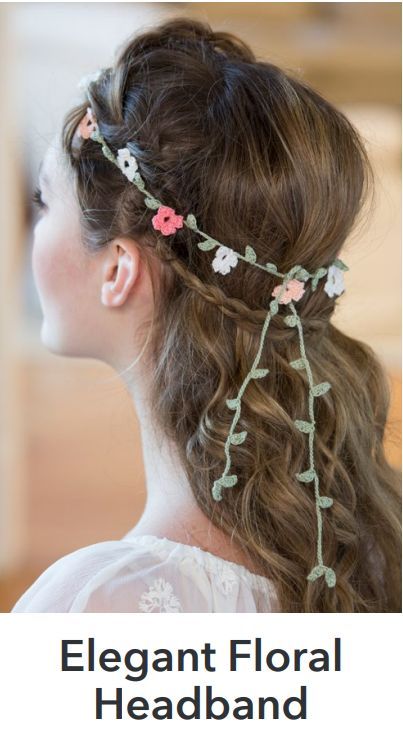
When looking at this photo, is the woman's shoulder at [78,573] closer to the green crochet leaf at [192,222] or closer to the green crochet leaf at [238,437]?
the green crochet leaf at [238,437]

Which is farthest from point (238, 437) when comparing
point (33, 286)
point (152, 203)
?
point (33, 286)

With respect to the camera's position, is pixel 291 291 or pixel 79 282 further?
pixel 79 282

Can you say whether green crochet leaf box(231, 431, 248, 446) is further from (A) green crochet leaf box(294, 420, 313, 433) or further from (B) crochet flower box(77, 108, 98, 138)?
(B) crochet flower box(77, 108, 98, 138)

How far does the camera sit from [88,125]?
3.30 ft

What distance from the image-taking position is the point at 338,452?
40.2 inches

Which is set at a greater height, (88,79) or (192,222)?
(88,79)

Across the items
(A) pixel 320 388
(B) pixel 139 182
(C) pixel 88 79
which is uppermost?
(C) pixel 88 79

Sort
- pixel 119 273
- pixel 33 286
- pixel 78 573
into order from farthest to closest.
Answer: pixel 33 286 < pixel 119 273 < pixel 78 573

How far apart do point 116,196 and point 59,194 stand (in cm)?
12

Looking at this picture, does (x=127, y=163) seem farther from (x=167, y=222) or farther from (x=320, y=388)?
(x=320, y=388)

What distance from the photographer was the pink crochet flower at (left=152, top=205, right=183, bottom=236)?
3.04 feet

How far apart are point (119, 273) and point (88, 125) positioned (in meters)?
0.18

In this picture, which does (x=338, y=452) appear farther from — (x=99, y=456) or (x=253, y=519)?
(x=99, y=456)
